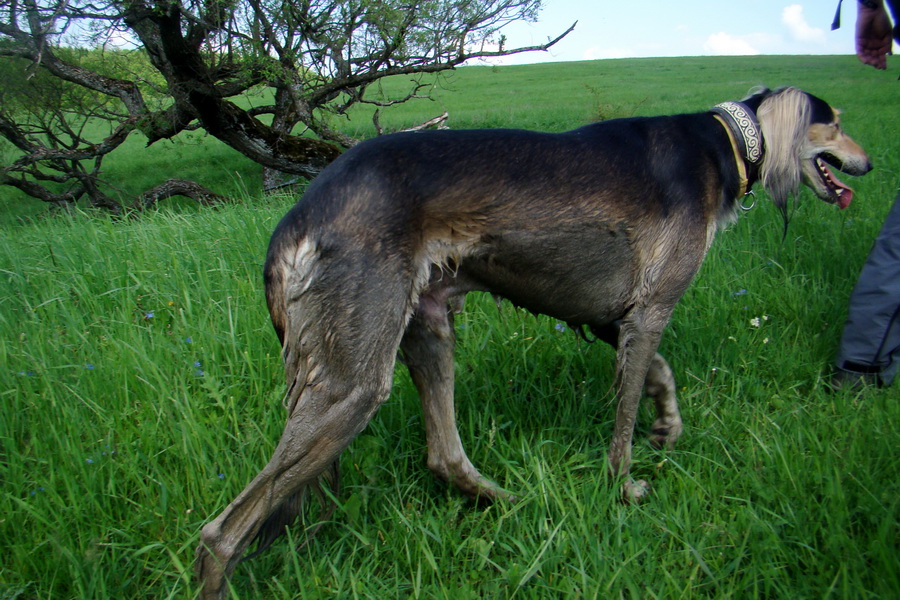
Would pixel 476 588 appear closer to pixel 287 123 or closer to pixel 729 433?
pixel 729 433

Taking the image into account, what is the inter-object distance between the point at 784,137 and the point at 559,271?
1.34m

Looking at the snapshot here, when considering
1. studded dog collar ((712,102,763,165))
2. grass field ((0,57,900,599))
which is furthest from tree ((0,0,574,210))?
studded dog collar ((712,102,763,165))

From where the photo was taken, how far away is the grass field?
7.11 feet

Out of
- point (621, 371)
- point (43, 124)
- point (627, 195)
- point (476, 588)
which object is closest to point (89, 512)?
point (476, 588)

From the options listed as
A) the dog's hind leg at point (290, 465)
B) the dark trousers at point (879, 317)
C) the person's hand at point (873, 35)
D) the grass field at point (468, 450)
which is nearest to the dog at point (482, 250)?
the dog's hind leg at point (290, 465)

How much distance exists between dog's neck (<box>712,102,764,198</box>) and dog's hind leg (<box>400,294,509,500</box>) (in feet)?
4.80

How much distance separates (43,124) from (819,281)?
10737mm

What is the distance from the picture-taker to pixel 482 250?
2.23m

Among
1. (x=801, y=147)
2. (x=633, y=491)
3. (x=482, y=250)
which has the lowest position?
(x=633, y=491)

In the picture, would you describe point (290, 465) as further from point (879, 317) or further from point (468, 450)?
point (879, 317)

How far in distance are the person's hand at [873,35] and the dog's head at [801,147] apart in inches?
34.0

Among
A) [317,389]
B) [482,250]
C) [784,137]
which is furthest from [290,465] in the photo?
[784,137]

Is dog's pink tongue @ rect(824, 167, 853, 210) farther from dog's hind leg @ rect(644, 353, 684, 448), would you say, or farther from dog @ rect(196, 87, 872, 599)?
dog's hind leg @ rect(644, 353, 684, 448)

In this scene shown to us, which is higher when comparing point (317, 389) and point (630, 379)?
point (317, 389)
